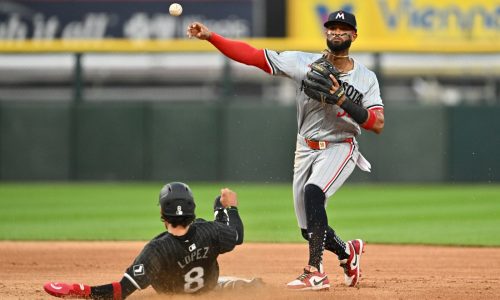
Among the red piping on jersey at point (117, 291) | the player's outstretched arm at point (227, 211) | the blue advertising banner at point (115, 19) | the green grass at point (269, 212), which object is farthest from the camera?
the blue advertising banner at point (115, 19)

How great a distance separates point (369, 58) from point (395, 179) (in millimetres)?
2114

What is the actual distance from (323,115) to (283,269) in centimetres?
170

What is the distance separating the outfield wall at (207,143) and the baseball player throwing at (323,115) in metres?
9.75

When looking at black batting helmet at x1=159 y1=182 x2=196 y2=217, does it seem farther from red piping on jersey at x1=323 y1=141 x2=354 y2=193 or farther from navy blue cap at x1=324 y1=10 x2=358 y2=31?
navy blue cap at x1=324 y1=10 x2=358 y2=31

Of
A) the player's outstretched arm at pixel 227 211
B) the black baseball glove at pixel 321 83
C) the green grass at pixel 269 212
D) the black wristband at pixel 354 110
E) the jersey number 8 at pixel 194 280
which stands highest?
the black baseball glove at pixel 321 83

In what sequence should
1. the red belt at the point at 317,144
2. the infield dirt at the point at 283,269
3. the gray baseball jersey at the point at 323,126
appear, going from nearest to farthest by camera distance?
the infield dirt at the point at 283,269 → the gray baseball jersey at the point at 323,126 → the red belt at the point at 317,144

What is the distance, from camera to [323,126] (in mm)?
6355

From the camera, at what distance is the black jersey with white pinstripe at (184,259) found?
17.8 feet

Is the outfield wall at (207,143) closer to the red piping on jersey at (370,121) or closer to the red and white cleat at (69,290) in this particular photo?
the red piping on jersey at (370,121)

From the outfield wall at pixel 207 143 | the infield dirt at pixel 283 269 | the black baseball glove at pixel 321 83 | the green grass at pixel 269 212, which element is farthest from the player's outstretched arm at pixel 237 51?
the outfield wall at pixel 207 143

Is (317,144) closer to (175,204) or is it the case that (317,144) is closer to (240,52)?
(240,52)

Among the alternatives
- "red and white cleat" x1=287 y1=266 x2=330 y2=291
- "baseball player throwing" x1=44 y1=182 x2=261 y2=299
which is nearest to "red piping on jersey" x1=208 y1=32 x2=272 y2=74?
"baseball player throwing" x1=44 y1=182 x2=261 y2=299

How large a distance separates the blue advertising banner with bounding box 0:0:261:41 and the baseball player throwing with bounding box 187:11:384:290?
13273 mm

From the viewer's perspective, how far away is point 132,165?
1659 centimetres
